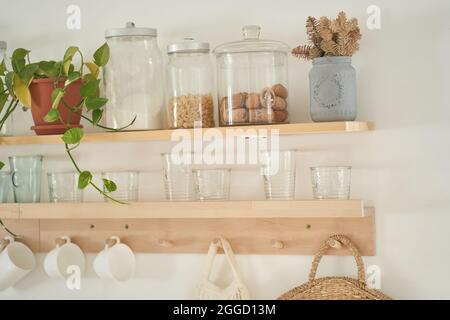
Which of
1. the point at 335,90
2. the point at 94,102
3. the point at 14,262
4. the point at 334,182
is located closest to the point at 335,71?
the point at 335,90

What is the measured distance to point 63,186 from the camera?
191cm

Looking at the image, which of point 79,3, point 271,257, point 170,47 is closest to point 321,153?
point 271,257

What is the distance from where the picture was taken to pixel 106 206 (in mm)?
1836

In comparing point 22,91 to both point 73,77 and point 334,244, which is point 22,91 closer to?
point 73,77

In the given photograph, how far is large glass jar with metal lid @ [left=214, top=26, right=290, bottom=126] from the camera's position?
5.67 feet

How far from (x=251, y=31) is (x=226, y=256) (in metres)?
0.55

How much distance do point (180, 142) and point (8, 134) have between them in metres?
0.46

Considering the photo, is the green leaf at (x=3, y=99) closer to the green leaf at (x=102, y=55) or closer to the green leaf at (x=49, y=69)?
the green leaf at (x=49, y=69)

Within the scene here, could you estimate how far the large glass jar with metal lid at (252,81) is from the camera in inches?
68.0

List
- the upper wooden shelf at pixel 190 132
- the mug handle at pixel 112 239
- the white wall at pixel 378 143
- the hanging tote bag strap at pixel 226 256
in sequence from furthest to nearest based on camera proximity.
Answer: the mug handle at pixel 112 239
the hanging tote bag strap at pixel 226 256
the white wall at pixel 378 143
the upper wooden shelf at pixel 190 132

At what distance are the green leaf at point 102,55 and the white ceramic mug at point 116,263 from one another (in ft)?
1.53

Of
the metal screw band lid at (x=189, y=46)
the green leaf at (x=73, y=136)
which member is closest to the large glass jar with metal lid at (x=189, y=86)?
the metal screw band lid at (x=189, y=46)
